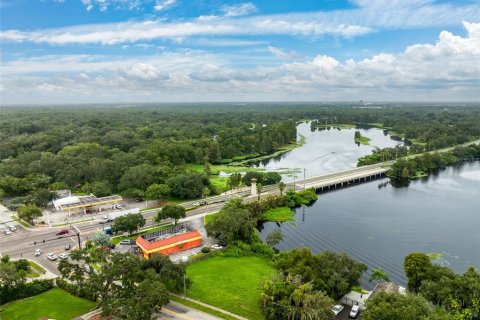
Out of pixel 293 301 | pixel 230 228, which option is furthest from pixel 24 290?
pixel 293 301

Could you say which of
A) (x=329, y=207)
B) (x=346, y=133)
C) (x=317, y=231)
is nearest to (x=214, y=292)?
(x=317, y=231)

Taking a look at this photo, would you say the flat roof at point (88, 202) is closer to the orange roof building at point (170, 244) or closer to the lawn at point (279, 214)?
the orange roof building at point (170, 244)

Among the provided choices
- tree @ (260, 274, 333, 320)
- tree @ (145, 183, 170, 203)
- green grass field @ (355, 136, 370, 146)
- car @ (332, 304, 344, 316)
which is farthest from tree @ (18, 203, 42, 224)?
green grass field @ (355, 136, 370, 146)

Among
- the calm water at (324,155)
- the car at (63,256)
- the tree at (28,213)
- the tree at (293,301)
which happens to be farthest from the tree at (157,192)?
the calm water at (324,155)

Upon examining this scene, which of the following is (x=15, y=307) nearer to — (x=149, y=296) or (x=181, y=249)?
(x=149, y=296)

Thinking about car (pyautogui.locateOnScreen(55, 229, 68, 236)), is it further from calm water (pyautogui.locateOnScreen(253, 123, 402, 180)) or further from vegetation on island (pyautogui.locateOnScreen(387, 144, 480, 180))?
vegetation on island (pyautogui.locateOnScreen(387, 144, 480, 180))
